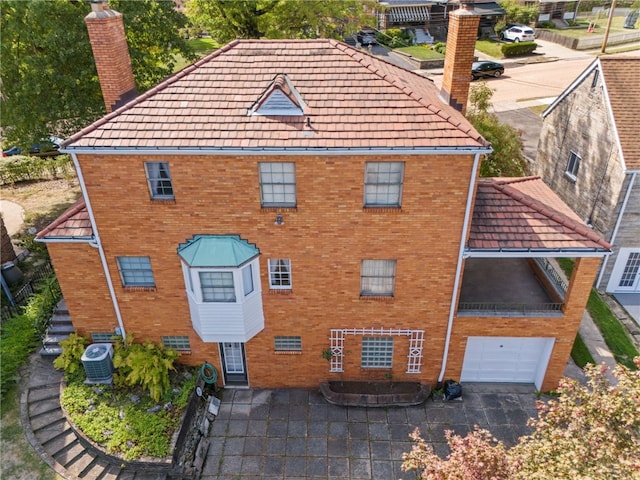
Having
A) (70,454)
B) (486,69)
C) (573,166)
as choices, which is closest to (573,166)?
(573,166)

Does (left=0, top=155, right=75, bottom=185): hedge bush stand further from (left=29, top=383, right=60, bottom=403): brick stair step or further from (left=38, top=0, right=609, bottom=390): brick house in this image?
(left=38, top=0, right=609, bottom=390): brick house

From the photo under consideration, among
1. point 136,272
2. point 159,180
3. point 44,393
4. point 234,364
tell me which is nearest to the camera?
point 159,180

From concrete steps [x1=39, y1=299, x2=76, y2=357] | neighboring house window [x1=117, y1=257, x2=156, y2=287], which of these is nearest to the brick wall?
neighboring house window [x1=117, y1=257, x2=156, y2=287]

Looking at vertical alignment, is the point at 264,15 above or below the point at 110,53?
below

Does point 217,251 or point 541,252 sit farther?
point 541,252

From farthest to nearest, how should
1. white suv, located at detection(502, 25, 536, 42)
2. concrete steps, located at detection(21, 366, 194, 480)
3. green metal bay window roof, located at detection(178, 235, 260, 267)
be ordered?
white suv, located at detection(502, 25, 536, 42) < concrete steps, located at detection(21, 366, 194, 480) < green metal bay window roof, located at detection(178, 235, 260, 267)

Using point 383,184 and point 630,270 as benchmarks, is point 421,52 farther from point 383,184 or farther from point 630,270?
point 383,184

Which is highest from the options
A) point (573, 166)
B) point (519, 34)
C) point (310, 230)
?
point (310, 230)

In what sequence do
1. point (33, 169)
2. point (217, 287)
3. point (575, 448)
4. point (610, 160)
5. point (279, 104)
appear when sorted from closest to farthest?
point (575, 448), point (279, 104), point (217, 287), point (610, 160), point (33, 169)
